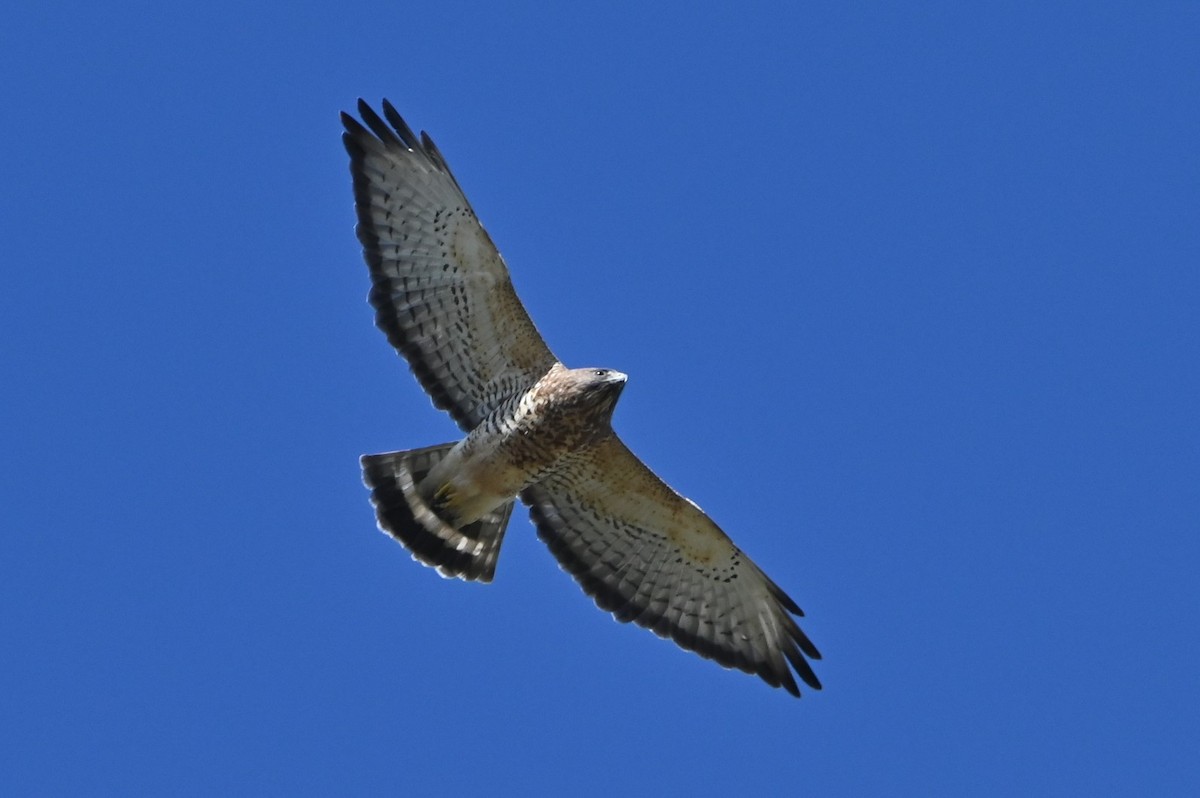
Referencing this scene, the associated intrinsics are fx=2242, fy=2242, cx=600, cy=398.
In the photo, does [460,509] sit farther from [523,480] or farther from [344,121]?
[344,121]

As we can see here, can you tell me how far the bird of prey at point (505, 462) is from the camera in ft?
52.6

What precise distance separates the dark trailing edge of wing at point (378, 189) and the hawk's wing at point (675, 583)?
56.9 inches

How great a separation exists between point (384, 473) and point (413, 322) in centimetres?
114

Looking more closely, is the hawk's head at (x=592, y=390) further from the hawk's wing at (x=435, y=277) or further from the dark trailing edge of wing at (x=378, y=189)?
the dark trailing edge of wing at (x=378, y=189)

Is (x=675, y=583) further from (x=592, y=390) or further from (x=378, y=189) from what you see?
(x=378, y=189)

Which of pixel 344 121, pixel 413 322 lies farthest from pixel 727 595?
pixel 344 121

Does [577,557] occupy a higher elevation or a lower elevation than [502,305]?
lower

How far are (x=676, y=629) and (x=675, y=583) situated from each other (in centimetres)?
35

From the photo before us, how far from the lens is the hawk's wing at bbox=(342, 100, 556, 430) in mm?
16047

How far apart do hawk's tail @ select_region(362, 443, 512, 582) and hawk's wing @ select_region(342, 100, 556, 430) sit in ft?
1.73

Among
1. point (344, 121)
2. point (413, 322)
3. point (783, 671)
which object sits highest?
point (344, 121)

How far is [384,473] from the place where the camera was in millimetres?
16484

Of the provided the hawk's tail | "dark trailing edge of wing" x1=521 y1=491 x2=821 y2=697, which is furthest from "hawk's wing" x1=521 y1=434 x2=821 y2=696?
the hawk's tail

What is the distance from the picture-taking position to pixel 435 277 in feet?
53.2
